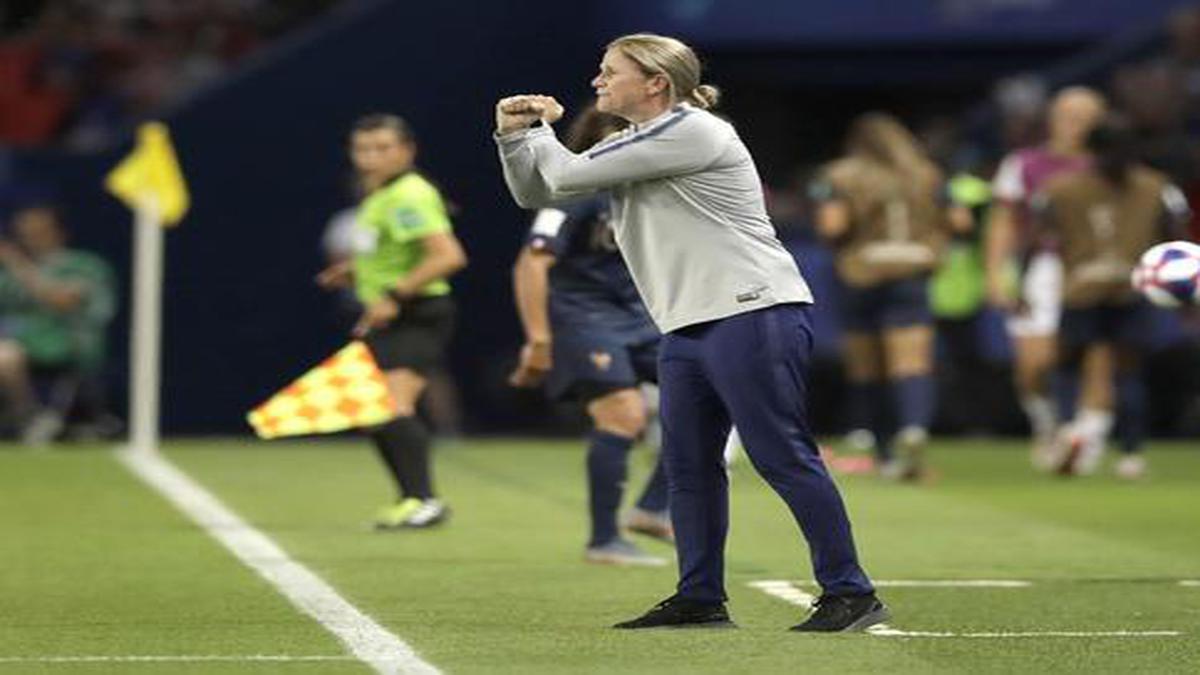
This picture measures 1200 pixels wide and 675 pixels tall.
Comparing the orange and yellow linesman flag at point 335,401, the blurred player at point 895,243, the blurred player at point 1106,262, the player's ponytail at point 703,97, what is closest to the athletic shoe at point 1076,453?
the blurred player at point 1106,262

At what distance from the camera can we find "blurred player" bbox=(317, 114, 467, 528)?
14211mm

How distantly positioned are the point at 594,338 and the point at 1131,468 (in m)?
6.69

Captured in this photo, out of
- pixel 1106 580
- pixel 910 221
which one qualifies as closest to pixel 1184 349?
pixel 910 221

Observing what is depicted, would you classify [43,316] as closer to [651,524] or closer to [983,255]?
[983,255]

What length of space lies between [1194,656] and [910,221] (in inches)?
345

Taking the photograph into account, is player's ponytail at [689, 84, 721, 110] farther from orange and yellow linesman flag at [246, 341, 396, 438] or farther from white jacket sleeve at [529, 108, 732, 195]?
orange and yellow linesman flag at [246, 341, 396, 438]

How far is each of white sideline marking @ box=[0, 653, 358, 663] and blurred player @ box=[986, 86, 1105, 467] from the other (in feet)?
32.7

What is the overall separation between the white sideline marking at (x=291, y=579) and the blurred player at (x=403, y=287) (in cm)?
78

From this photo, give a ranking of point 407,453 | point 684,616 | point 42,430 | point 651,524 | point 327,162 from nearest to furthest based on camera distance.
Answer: point 684,616
point 651,524
point 407,453
point 42,430
point 327,162

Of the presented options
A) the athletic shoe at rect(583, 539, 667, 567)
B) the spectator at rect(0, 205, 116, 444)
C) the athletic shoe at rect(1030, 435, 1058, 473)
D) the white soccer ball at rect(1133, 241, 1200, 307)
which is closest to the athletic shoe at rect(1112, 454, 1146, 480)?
the athletic shoe at rect(1030, 435, 1058, 473)

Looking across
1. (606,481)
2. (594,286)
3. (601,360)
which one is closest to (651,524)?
(606,481)

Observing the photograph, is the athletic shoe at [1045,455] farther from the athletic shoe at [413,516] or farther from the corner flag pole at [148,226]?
the corner flag pole at [148,226]

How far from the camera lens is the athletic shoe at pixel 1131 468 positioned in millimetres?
18531

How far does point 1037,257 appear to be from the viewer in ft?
63.2
